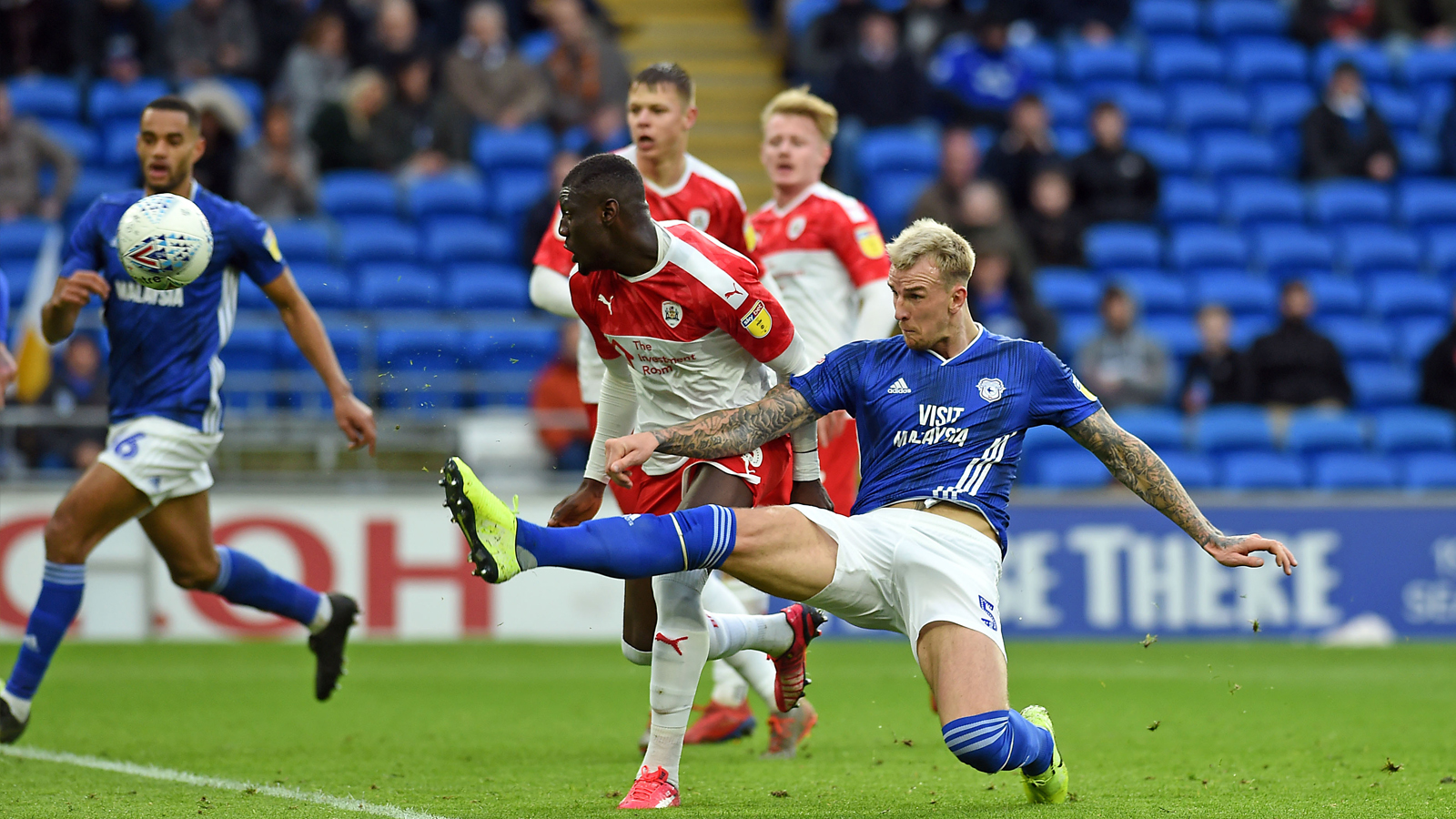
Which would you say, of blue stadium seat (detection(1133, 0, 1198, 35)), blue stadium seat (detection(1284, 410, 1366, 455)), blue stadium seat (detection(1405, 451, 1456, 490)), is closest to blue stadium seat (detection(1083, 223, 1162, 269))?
blue stadium seat (detection(1284, 410, 1366, 455))

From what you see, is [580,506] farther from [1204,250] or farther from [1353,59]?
[1353,59]

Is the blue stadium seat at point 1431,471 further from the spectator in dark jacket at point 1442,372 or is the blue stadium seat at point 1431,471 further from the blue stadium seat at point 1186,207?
the blue stadium seat at point 1186,207

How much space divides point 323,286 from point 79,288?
24.6 feet

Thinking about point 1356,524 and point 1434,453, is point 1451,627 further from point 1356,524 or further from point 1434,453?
point 1434,453

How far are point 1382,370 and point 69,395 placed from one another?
11.3 m

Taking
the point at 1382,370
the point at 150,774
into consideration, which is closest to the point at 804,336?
the point at 150,774

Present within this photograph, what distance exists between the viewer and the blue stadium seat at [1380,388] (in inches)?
599

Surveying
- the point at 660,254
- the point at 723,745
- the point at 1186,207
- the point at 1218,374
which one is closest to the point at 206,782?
the point at 723,745

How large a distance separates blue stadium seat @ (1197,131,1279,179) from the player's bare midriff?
13177mm

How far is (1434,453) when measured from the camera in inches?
562

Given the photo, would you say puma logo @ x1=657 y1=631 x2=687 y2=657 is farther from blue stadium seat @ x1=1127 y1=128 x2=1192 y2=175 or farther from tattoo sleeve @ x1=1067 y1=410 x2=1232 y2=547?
blue stadium seat @ x1=1127 y1=128 x2=1192 y2=175

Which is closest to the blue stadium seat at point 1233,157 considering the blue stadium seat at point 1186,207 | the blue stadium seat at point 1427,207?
the blue stadium seat at point 1186,207

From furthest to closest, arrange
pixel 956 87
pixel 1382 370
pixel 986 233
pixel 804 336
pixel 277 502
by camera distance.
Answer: pixel 956 87 → pixel 1382 370 → pixel 986 233 → pixel 277 502 → pixel 804 336

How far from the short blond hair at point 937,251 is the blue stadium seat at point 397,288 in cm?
857
